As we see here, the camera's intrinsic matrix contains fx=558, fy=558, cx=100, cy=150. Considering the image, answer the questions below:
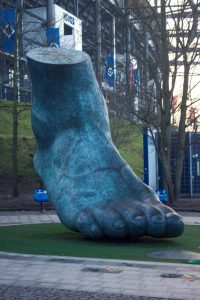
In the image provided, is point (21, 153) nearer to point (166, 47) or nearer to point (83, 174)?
point (166, 47)

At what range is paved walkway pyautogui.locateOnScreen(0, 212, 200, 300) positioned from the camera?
6070 millimetres

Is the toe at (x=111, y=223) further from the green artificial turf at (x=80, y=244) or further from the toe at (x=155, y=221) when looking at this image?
the toe at (x=155, y=221)

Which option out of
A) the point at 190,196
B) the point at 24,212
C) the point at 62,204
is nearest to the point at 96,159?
the point at 62,204

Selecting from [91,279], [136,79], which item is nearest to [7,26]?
[136,79]

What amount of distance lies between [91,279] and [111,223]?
287 cm

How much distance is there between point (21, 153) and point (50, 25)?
6319 millimetres

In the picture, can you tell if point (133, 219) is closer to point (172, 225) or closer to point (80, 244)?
point (172, 225)

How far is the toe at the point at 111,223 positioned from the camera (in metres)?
9.74

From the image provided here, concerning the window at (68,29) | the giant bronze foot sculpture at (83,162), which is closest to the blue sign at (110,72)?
the window at (68,29)

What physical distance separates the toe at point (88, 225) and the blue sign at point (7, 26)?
13199mm

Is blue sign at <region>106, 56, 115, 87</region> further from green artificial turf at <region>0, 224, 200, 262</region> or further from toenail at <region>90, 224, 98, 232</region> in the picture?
toenail at <region>90, 224, 98, 232</region>

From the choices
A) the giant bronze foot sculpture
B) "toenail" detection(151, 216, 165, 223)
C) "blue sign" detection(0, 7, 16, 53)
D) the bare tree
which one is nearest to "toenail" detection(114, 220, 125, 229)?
the giant bronze foot sculpture

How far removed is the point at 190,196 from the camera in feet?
75.0

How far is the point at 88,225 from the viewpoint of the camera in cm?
1002
